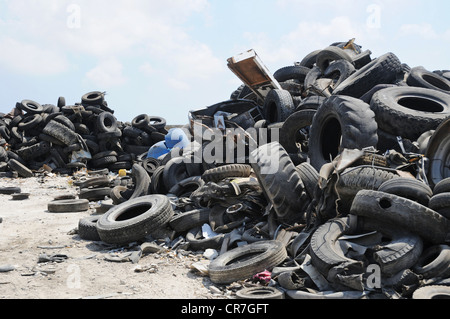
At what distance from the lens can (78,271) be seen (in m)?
4.60

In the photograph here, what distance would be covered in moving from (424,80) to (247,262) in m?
6.18

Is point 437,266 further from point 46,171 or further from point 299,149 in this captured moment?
point 46,171

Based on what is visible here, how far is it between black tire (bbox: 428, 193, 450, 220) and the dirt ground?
2123 millimetres

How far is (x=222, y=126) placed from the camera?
975cm

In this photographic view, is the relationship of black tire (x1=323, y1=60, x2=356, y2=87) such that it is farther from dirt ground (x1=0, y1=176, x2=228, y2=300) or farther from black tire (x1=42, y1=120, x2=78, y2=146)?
black tire (x1=42, y1=120, x2=78, y2=146)

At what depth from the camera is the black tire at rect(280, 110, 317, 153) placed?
7664 mm

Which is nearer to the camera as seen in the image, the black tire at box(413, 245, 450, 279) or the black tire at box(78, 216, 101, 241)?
the black tire at box(413, 245, 450, 279)

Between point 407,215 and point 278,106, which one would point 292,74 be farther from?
point 407,215

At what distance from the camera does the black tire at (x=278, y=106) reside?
927 cm

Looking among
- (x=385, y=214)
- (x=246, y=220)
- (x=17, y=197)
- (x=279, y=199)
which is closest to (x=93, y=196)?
(x=17, y=197)

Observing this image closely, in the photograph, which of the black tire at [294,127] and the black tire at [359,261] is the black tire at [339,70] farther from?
the black tire at [359,261]

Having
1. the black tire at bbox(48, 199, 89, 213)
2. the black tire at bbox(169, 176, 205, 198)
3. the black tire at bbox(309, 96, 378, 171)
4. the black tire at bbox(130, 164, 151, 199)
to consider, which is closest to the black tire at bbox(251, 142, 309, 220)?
the black tire at bbox(309, 96, 378, 171)
